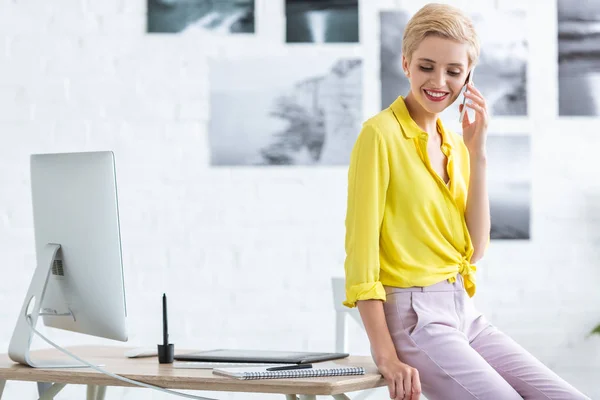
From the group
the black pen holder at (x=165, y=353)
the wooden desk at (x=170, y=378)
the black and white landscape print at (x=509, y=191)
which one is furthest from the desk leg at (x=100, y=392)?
the black and white landscape print at (x=509, y=191)

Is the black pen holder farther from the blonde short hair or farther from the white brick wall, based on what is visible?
the white brick wall

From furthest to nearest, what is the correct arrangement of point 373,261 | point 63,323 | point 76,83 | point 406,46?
point 76,83, point 63,323, point 406,46, point 373,261

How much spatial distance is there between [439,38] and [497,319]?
1.88 meters

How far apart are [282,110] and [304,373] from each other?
1.87m

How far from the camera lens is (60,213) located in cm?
196

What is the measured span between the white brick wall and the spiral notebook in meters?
1.68

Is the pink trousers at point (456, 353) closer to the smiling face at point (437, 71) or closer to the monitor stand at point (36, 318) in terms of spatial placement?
the smiling face at point (437, 71)

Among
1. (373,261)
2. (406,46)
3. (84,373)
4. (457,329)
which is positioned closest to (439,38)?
(406,46)

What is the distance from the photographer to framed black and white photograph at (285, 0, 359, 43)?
11.1 ft

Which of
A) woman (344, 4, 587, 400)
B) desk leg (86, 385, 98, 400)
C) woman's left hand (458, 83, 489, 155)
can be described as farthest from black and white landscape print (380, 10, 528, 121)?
desk leg (86, 385, 98, 400)

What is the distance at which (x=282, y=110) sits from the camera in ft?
11.1

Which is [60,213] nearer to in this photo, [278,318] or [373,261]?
[373,261]

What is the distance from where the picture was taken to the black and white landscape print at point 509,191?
3412 millimetres

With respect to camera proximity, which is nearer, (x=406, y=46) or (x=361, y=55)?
(x=406, y=46)
